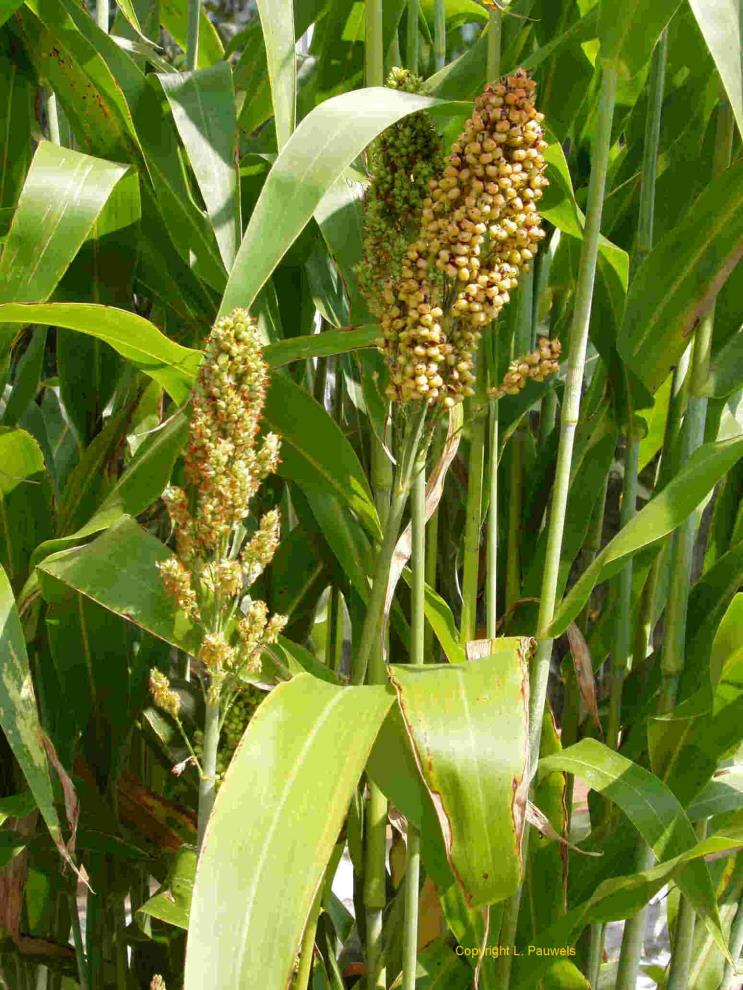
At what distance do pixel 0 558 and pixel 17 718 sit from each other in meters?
0.21

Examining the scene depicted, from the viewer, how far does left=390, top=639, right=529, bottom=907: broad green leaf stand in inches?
21.5

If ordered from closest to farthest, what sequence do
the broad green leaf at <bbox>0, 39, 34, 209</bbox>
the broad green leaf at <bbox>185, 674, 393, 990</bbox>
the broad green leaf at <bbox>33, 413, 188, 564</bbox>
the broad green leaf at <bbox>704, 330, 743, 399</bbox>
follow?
1. the broad green leaf at <bbox>185, 674, 393, 990</bbox>
2. the broad green leaf at <bbox>33, 413, 188, 564</bbox>
3. the broad green leaf at <bbox>704, 330, 743, 399</bbox>
4. the broad green leaf at <bbox>0, 39, 34, 209</bbox>

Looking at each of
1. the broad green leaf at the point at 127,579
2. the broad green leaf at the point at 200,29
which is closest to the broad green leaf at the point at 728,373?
the broad green leaf at the point at 127,579

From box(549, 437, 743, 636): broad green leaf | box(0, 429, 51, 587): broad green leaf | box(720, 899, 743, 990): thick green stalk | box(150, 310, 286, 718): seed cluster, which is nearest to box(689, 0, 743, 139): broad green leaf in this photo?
box(549, 437, 743, 636): broad green leaf

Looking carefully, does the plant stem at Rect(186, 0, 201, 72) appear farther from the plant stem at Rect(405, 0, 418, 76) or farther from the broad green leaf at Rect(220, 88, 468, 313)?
the broad green leaf at Rect(220, 88, 468, 313)

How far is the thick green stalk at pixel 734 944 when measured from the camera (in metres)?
0.90

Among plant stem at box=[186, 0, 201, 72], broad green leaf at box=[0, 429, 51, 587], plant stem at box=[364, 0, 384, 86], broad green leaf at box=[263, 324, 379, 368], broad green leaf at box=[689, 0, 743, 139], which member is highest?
plant stem at box=[186, 0, 201, 72]

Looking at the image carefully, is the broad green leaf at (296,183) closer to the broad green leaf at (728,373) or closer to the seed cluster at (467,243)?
the seed cluster at (467,243)

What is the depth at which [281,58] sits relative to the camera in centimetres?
67

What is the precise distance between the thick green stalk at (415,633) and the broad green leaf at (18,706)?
9.7 inches

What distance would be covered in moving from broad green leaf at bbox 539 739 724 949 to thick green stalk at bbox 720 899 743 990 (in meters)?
0.22

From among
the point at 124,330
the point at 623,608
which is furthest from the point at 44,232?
the point at 623,608

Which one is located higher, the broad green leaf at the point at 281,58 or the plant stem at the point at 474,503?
the broad green leaf at the point at 281,58

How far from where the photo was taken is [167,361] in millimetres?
662
